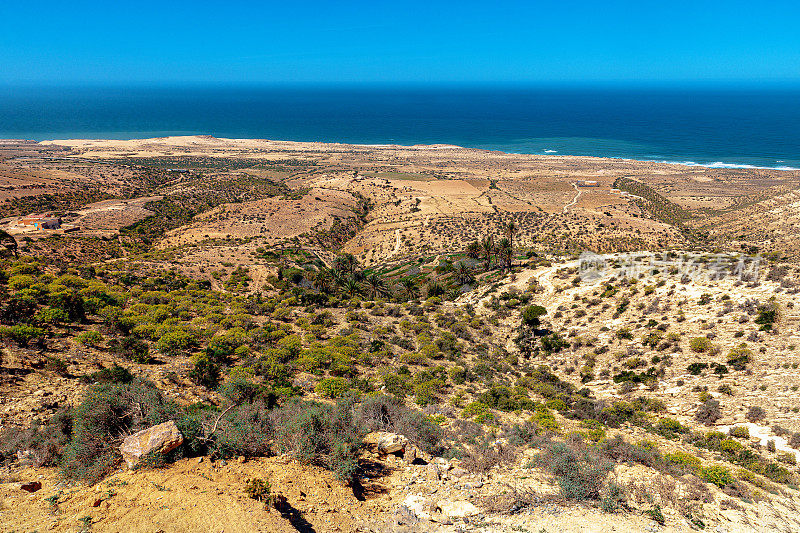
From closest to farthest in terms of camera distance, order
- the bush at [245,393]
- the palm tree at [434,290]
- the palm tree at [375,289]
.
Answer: the bush at [245,393] → the palm tree at [434,290] → the palm tree at [375,289]

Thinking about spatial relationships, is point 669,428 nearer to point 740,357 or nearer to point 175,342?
point 740,357

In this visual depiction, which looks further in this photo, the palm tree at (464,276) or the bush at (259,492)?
the palm tree at (464,276)

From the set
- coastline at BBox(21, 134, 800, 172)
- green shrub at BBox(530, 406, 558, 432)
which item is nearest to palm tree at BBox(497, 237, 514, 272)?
green shrub at BBox(530, 406, 558, 432)

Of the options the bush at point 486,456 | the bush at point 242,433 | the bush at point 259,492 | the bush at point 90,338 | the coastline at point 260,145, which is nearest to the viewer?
the bush at point 259,492

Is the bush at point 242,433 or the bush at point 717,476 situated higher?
the bush at point 242,433

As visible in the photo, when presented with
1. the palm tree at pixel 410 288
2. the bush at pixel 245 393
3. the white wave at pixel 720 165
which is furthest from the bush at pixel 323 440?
the white wave at pixel 720 165

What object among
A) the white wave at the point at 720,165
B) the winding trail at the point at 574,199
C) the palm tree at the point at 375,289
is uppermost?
the white wave at the point at 720,165

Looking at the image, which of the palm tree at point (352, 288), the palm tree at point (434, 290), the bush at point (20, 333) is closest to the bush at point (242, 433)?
the bush at point (20, 333)

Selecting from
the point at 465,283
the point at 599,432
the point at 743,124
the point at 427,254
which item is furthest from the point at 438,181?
the point at 743,124

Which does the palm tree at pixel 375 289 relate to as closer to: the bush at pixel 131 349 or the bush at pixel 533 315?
the bush at pixel 533 315
